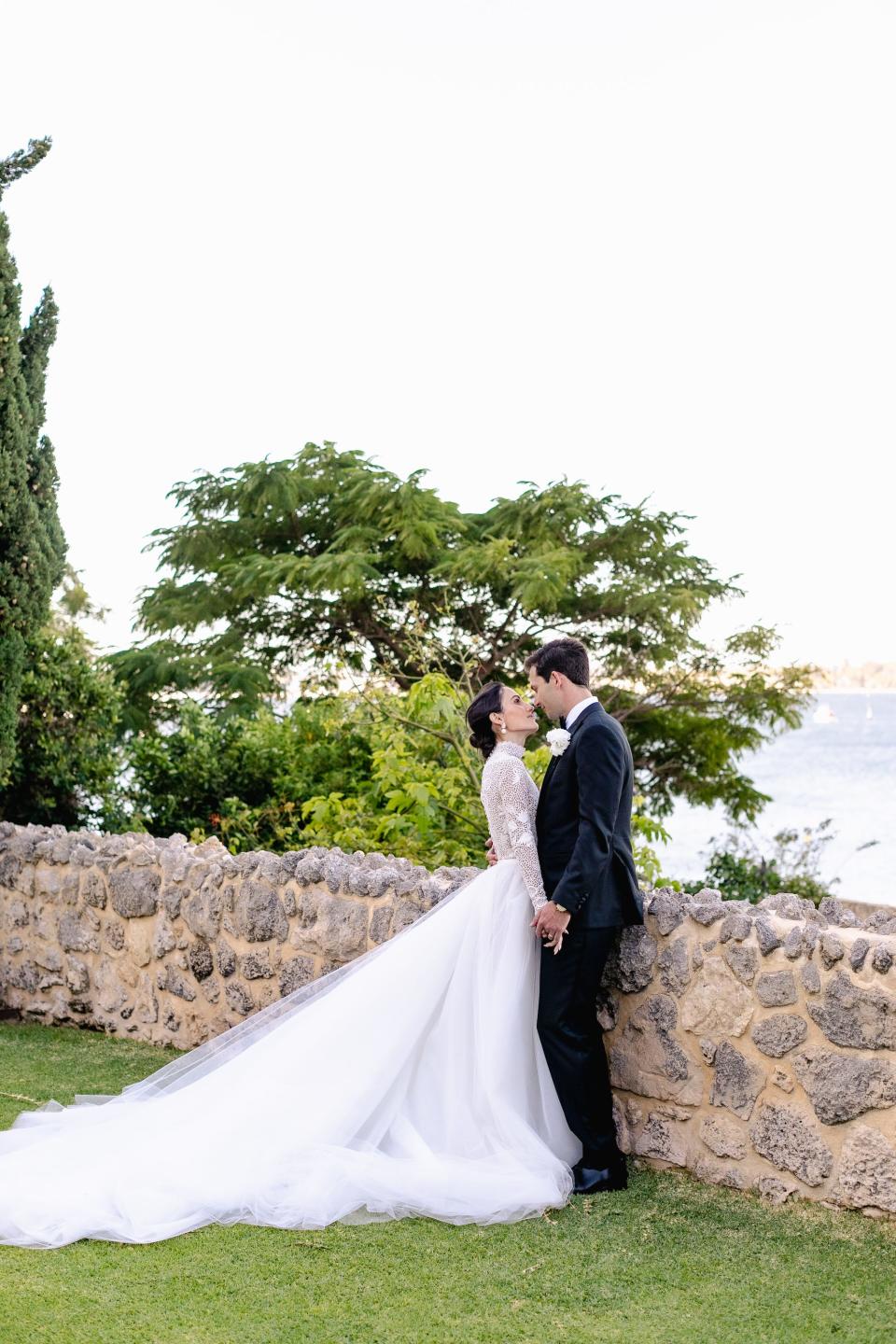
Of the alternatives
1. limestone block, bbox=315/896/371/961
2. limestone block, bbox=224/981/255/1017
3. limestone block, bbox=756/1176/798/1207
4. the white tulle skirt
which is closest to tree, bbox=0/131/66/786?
limestone block, bbox=224/981/255/1017

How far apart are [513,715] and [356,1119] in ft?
5.31

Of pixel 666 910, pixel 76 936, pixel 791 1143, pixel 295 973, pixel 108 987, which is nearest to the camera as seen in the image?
pixel 791 1143

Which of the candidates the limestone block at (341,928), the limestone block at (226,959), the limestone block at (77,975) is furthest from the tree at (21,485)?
the limestone block at (341,928)

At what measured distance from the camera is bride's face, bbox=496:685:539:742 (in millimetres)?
4793

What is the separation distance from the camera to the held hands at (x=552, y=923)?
4.28 m

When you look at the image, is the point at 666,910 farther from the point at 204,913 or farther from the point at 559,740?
the point at 204,913

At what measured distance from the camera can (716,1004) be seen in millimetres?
4289

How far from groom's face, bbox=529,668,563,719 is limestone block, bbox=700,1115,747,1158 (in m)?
1.57

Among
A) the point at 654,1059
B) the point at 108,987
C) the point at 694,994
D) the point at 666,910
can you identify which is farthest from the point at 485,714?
the point at 108,987

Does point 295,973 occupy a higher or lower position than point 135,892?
lower

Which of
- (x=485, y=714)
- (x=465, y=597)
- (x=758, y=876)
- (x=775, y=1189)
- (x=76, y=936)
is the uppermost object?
(x=465, y=597)

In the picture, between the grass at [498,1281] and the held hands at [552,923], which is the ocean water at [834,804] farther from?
the grass at [498,1281]

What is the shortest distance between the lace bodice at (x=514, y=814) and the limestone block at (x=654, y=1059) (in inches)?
23.1

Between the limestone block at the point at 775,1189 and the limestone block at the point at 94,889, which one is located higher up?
the limestone block at the point at 94,889
